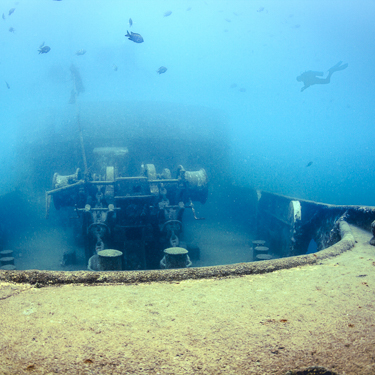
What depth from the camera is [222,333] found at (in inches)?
57.0

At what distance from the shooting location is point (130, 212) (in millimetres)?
6398

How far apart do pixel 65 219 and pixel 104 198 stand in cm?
481

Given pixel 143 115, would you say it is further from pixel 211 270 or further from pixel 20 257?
pixel 211 270

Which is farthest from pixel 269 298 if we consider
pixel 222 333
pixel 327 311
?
pixel 222 333

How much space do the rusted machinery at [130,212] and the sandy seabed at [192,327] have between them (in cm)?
416

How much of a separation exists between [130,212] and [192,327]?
5095 millimetres

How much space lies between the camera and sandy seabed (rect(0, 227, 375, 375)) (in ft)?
4.05

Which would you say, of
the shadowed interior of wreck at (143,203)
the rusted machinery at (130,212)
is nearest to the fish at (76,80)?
the shadowed interior of wreck at (143,203)

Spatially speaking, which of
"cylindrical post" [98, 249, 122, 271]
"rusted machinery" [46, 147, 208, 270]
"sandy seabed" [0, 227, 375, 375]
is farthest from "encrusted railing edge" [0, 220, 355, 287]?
"rusted machinery" [46, 147, 208, 270]

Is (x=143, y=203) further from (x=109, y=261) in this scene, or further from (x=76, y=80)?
(x=76, y=80)

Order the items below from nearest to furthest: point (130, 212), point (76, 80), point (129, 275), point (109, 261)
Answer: point (129, 275) → point (109, 261) → point (130, 212) → point (76, 80)

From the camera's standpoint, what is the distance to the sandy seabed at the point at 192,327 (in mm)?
1234

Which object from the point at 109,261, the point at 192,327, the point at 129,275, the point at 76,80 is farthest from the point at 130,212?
the point at 76,80

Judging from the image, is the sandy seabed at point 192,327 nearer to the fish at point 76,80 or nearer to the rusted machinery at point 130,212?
the rusted machinery at point 130,212
